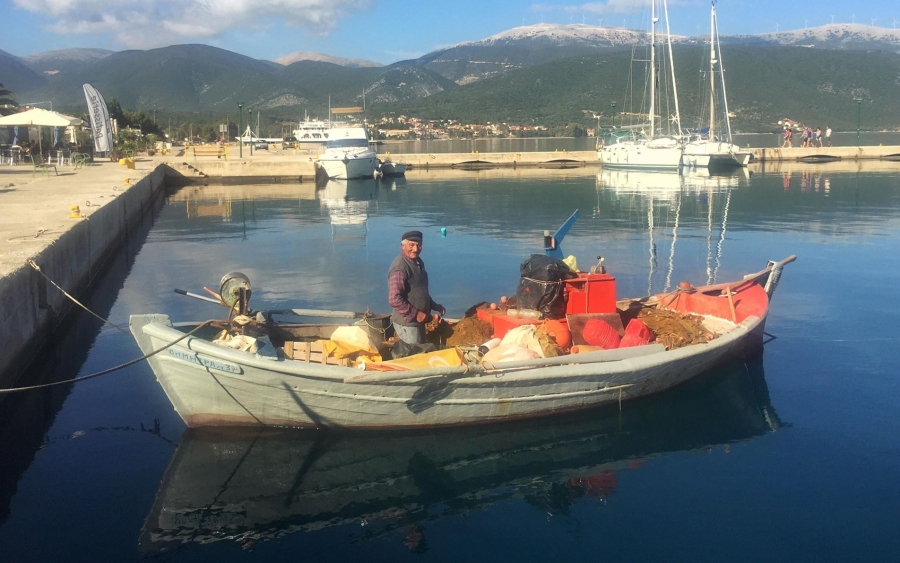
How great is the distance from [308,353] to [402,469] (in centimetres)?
171

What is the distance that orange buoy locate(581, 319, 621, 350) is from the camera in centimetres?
885

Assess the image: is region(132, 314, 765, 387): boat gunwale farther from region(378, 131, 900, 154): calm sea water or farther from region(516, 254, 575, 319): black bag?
region(378, 131, 900, 154): calm sea water

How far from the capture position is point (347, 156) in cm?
4416

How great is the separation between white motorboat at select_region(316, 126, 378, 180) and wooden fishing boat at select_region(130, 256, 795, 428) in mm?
36295

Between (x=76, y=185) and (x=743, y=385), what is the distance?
21.5 metres

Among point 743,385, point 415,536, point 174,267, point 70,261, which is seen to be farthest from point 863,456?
point 174,267

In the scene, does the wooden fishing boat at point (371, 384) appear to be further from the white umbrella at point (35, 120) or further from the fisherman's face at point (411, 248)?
the white umbrella at point (35, 120)

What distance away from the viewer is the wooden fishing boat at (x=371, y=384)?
7.34 m

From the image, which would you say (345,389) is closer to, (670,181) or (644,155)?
(670,181)

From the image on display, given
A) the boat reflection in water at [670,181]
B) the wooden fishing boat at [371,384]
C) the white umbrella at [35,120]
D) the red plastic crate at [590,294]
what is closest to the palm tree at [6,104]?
the white umbrella at [35,120]

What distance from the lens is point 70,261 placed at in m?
12.9

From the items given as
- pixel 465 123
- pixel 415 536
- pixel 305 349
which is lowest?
pixel 415 536

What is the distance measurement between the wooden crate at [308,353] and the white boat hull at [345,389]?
627 millimetres

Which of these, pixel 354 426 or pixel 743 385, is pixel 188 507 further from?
pixel 743 385
